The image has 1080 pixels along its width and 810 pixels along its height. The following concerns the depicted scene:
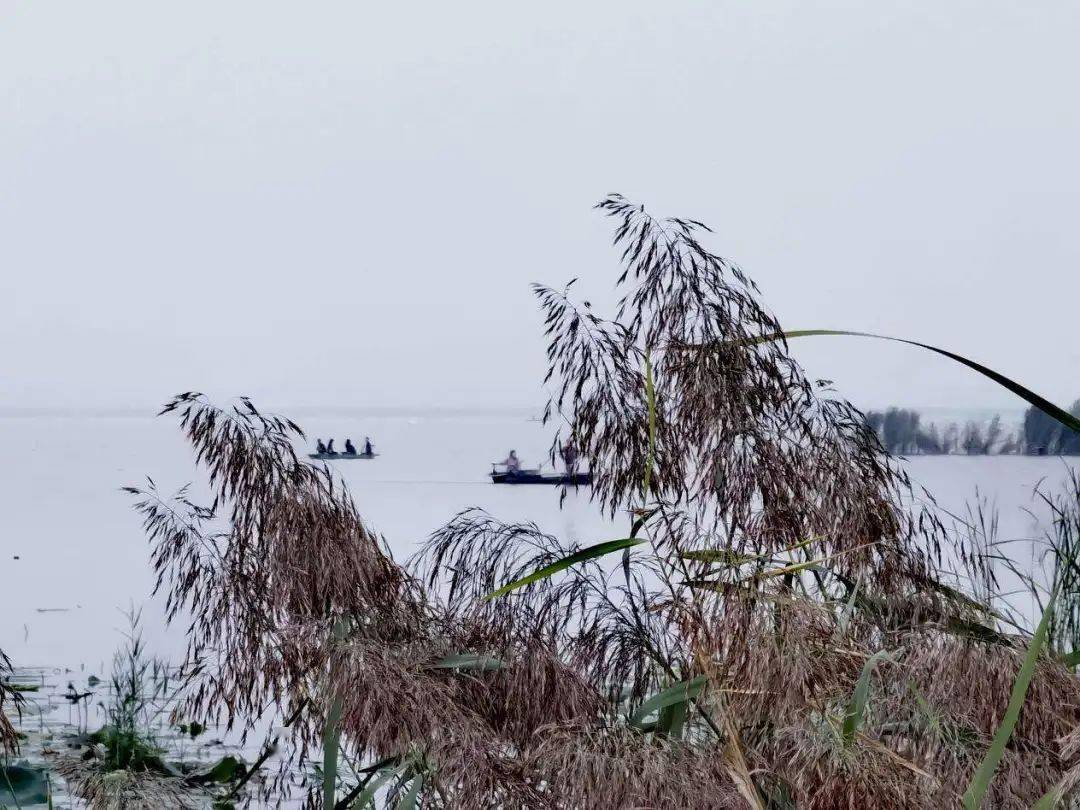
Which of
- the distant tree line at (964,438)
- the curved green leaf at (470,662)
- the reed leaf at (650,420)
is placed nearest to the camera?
the reed leaf at (650,420)

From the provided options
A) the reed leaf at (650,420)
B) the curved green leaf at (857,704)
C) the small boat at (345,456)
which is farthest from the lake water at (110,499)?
the curved green leaf at (857,704)

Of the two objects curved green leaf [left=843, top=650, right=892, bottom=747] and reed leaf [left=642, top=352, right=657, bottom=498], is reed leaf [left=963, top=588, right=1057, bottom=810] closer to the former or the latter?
curved green leaf [left=843, top=650, right=892, bottom=747]

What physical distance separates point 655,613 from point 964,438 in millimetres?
1330

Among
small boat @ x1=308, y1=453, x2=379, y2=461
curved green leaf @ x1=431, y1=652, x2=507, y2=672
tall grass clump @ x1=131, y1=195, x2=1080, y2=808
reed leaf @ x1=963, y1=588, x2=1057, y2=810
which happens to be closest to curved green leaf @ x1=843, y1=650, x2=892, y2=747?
tall grass clump @ x1=131, y1=195, x2=1080, y2=808

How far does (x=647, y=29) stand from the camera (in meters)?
2.27

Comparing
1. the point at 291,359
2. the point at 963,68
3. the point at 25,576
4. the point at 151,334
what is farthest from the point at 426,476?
the point at 963,68

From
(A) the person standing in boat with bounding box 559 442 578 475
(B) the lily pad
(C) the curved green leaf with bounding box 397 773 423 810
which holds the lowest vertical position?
(B) the lily pad

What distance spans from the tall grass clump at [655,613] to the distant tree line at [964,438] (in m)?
0.86

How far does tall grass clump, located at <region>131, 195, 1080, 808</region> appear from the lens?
962 millimetres

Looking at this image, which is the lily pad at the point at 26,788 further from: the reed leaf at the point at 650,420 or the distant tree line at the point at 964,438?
the distant tree line at the point at 964,438

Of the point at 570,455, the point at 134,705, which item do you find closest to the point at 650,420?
the point at 570,455

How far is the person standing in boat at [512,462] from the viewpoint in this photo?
7.76ft

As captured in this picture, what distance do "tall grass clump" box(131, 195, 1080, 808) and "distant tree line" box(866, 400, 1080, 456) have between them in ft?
2.84

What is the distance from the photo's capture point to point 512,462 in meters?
2.37
